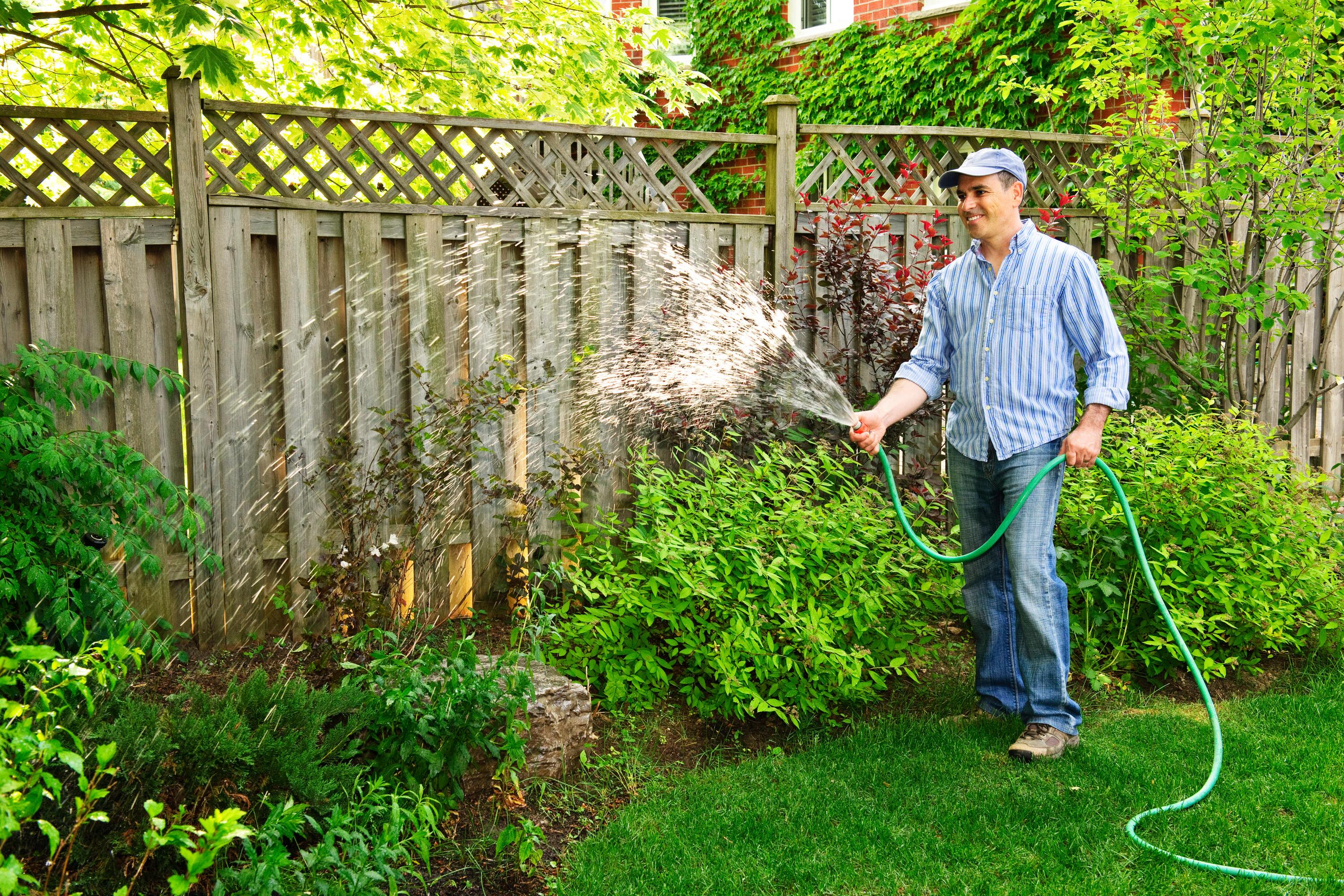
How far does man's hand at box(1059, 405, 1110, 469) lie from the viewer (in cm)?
333

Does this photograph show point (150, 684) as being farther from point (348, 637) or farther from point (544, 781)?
point (544, 781)

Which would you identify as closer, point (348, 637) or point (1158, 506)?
point (348, 637)

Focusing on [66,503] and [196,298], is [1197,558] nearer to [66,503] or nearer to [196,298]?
[196,298]

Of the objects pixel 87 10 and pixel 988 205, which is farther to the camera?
pixel 87 10

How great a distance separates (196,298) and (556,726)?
7.43 feet

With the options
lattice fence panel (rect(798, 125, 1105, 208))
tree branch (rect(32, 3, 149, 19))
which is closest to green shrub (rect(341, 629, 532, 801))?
lattice fence panel (rect(798, 125, 1105, 208))

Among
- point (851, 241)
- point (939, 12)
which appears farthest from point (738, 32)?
point (851, 241)

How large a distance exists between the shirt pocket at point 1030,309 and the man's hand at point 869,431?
535 mm

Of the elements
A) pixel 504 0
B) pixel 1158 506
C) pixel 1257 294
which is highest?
pixel 504 0

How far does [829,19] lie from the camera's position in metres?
11.6

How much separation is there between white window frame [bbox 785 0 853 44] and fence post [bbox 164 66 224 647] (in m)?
8.44

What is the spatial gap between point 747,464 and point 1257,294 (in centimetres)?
273

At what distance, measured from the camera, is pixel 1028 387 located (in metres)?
3.51

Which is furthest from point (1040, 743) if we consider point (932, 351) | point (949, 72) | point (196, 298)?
point (949, 72)
